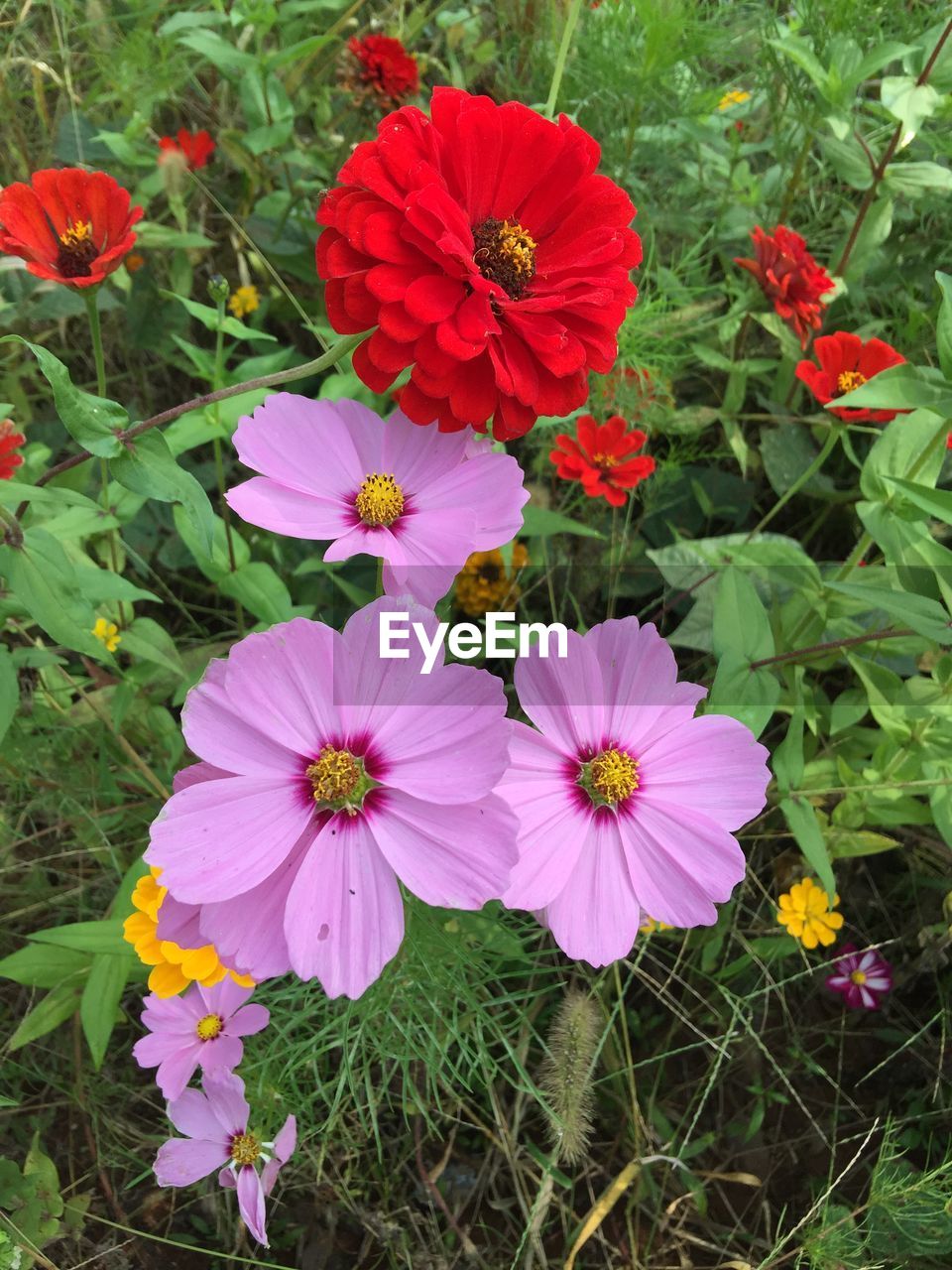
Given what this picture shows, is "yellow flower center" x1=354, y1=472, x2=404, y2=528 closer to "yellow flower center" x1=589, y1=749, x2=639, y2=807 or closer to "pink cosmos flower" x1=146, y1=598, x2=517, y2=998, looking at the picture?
"pink cosmos flower" x1=146, y1=598, x2=517, y2=998

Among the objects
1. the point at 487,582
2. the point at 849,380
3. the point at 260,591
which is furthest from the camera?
the point at 487,582

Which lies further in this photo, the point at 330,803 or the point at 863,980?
the point at 863,980

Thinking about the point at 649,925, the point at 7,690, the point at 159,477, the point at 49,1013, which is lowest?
the point at 49,1013

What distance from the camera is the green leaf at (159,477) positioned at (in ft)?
2.09

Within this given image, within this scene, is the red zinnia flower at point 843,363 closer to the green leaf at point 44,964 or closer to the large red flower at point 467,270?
the large red flower at point 467,270

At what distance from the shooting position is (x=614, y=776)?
0.62 meters

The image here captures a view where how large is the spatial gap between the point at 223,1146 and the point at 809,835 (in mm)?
580

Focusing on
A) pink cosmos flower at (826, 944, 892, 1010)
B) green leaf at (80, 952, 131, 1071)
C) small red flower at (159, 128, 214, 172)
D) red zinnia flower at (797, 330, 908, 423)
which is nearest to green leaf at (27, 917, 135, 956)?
green leaf at (80, 952, 131, 1071)

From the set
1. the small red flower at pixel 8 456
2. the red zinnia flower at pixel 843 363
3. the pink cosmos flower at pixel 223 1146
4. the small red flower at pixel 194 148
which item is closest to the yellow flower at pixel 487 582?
the red zinnia flower at pixel 843 363

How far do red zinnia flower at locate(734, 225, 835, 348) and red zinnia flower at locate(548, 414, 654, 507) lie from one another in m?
0.23

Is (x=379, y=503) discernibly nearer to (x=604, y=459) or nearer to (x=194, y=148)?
(x=604, y=459)

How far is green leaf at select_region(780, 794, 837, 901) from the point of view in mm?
864

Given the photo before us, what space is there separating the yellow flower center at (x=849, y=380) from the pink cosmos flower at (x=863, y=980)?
62 centimetres

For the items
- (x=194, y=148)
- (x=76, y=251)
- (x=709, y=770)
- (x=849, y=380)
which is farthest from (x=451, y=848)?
(x=194, y=148)
